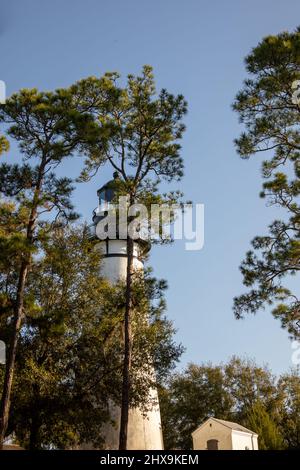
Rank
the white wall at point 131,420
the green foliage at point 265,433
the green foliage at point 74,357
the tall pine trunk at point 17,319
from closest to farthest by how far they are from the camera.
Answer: the tall pine trunk at point 17,319
the green foliage at point 74,357
the white wall at point 131,420
the green foliage at point 265,433

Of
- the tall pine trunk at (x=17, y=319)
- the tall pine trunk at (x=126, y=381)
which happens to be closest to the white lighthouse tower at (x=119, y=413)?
the tall pine trunk at (x=126, y=381)

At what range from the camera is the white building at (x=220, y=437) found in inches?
1403

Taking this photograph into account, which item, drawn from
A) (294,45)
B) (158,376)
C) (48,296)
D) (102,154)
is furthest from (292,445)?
(294,45)

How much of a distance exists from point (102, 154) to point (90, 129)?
2.87 metres

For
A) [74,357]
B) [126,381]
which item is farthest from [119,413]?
[126,381]

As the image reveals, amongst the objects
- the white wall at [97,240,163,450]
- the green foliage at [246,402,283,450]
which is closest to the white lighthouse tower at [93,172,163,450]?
the white wall at [97,240,163,450]

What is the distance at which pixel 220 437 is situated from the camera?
1410 inches

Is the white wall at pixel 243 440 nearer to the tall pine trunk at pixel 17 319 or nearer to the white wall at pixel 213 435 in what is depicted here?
the white wall at pixel 213 435

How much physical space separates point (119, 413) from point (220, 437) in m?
10.9

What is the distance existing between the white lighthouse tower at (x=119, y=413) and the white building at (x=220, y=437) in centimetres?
653

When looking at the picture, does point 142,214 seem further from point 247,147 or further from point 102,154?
point 247,147

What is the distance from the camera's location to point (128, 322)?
18891mm

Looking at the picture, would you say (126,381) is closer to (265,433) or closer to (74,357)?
(74,357)

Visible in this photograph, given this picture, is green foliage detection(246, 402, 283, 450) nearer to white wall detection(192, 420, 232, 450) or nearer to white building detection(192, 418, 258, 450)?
white building detection(192, 418, 258, 450)
